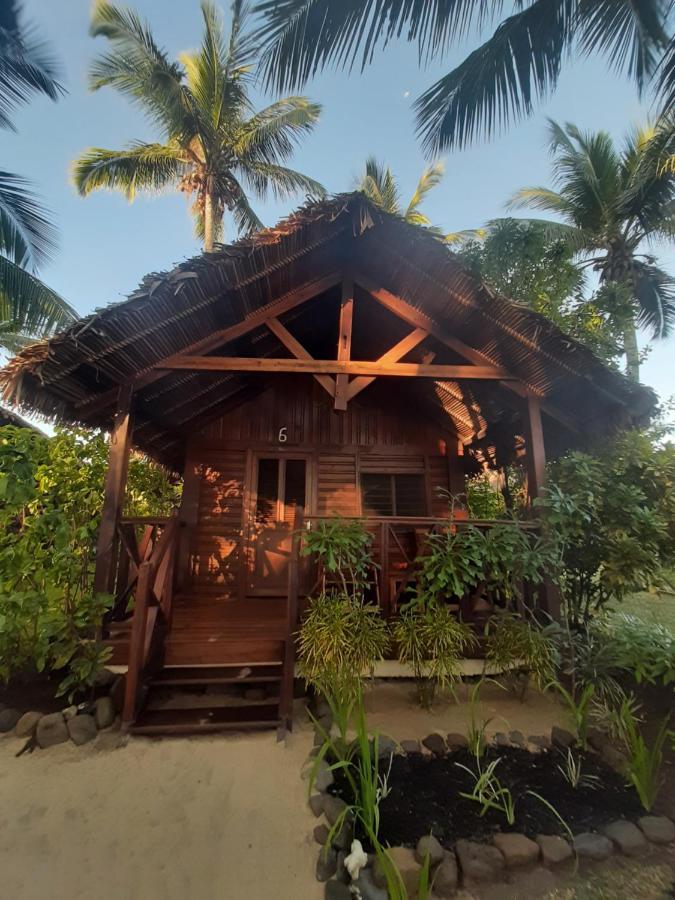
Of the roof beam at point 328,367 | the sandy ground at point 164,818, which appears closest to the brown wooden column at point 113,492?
the roof beam at point 328,367

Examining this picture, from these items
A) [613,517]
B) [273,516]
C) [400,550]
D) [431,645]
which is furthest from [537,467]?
[273,516]

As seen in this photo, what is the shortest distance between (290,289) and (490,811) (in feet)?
15.5

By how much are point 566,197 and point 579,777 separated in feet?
43.9

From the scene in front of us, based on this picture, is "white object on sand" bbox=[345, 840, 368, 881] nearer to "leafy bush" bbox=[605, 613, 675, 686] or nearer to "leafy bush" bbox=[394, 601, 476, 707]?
"leafy bush" bbox=[394, 601, 476, 707]

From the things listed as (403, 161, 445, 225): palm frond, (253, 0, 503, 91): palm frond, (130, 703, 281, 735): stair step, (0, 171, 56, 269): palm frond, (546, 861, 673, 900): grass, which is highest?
(403, 161, 445, 225): palm frond

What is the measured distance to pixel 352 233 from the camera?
4.22 metres

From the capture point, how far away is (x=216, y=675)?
3604 millimetres

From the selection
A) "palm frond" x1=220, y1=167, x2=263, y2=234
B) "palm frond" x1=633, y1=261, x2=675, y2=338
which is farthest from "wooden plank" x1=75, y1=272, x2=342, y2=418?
"palm frond" x1=633, y1=261, x2=675, y2=338

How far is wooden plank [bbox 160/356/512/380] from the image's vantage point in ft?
13.7

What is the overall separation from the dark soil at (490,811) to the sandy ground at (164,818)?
0.33m

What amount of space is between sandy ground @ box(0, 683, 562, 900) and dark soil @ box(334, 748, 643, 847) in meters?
0.33

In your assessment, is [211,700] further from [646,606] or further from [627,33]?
[646,606]

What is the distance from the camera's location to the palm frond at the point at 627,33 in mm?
3455

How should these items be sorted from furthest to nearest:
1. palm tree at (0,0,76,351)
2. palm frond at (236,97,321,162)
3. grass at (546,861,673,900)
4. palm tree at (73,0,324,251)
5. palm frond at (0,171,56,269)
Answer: palm frond at (236,97,321,162)
palm tree at (73,0,324,251)
palm frond at (0,171,56,269)
palm tree at (0,0,76,351)
grass at (546,861,673,900)
